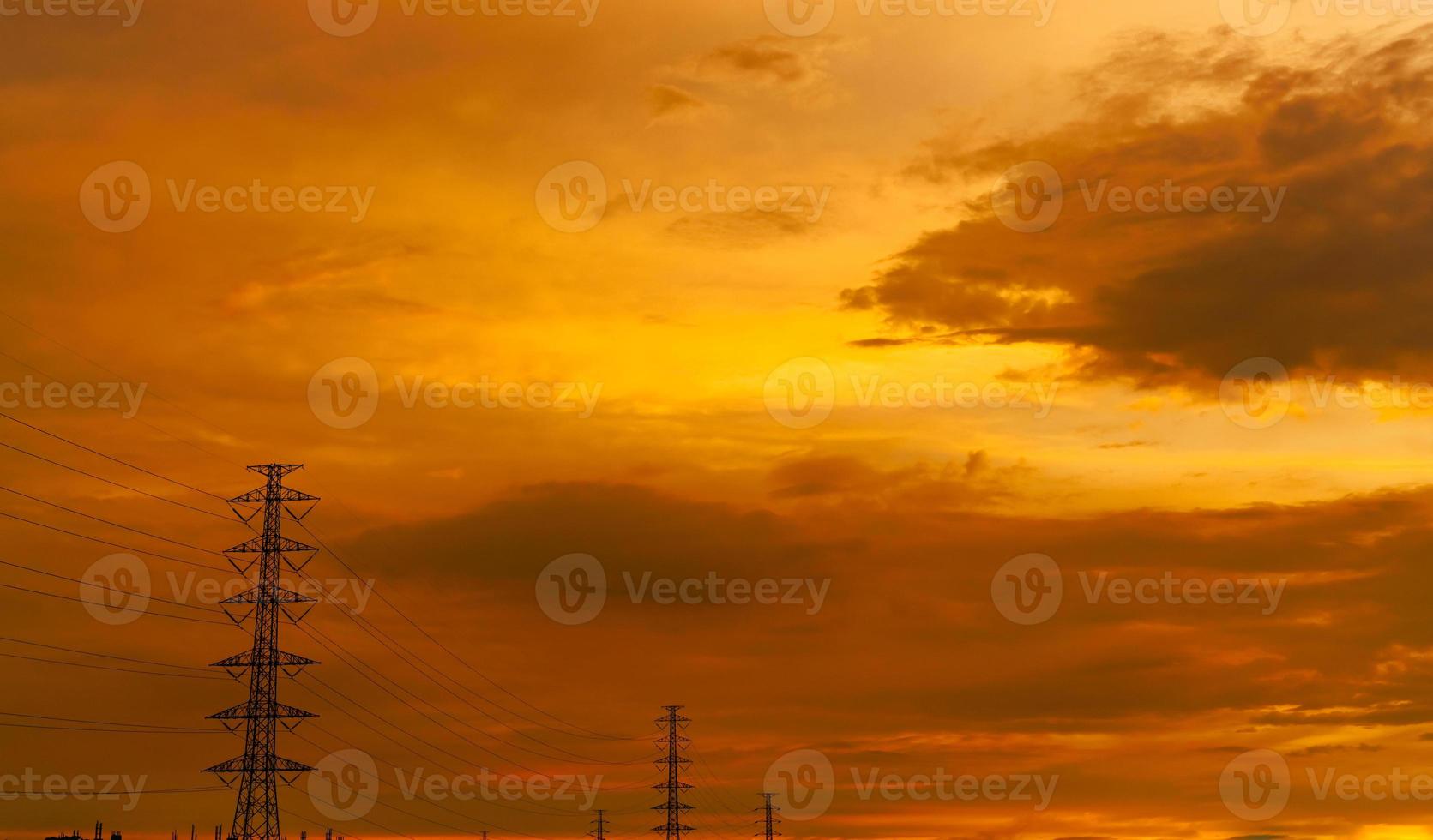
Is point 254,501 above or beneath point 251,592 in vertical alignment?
above

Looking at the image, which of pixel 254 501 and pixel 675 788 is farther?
pixel 675 788

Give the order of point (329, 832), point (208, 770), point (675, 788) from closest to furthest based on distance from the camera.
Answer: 1. point (208, 770)
2. point (329, 832)
3. point (675, 788)

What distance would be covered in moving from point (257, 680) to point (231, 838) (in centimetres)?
940

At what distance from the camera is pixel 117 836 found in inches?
5655

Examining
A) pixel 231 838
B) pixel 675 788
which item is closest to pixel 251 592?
pixel 231 838

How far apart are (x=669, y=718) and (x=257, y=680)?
301ft

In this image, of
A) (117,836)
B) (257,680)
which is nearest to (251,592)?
(257,680)

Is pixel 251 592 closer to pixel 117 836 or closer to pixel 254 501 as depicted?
pixel 254 501

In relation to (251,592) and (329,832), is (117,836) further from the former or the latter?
(251,592)

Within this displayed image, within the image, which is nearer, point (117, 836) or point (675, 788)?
point (117, 836)

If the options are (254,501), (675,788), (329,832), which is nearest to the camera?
(254,501)

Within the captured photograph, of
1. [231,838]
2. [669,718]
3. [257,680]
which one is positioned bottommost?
[231,838]

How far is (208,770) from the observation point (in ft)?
304

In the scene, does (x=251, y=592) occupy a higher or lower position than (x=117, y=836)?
higher
